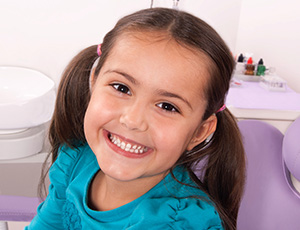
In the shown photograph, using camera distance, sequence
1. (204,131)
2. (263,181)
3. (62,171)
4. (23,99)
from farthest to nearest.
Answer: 1. (23,99)
2. (263,181)
3. (62,171)
4. (204,131)

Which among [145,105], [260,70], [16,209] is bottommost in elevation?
[16,209]

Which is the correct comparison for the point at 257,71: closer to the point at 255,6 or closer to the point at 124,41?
the point at 255,6

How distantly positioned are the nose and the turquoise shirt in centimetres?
19

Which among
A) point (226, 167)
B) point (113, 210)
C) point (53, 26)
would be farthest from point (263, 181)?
point (53, 26)

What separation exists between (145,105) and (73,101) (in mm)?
345

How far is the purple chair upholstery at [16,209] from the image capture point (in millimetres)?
1095

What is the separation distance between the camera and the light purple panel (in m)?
1.09

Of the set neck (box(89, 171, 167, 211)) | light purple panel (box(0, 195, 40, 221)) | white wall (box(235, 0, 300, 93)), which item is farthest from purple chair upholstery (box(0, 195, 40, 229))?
white wall (box(235, 0, 300, 93))

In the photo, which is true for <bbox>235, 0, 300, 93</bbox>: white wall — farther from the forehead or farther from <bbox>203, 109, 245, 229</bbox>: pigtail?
the forehead

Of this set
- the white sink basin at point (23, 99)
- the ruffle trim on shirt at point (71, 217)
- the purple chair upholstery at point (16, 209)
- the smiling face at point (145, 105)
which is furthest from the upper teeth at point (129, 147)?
the white sink basin at point (23, 99)

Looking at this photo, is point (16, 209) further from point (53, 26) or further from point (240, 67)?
point (240, 67)

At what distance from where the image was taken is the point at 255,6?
83.0 inches

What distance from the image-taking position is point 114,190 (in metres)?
0.94

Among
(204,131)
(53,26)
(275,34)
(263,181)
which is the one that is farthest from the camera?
(275,34)
